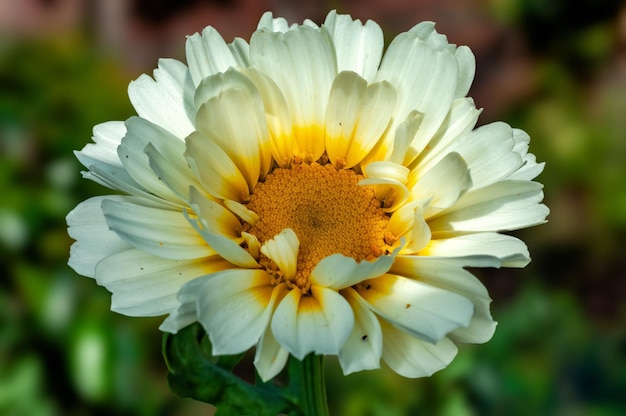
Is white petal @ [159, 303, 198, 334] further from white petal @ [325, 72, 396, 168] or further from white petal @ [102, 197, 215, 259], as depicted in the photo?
white petal @ [325, 72, 396, 168]

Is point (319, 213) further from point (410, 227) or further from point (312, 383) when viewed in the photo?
point (312, 383)

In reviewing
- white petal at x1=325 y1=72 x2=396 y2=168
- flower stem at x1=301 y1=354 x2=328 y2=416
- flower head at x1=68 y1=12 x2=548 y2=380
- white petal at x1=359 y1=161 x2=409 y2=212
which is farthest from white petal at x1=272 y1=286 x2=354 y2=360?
white petal at x1=325 y1=72 x2=396 y2=168

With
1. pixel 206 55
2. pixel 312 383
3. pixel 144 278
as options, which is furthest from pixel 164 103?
pixel 312 383

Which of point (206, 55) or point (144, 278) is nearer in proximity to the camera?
point (144, 278)

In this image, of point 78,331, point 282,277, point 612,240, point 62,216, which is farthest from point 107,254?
point 612,240

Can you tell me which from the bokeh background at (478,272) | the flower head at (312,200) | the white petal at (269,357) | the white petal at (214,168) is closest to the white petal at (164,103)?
the flower head at (312,200)

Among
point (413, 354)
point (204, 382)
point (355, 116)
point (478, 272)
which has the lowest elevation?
point (478, 272)

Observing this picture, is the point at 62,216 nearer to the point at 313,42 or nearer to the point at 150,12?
the point at 313,42
